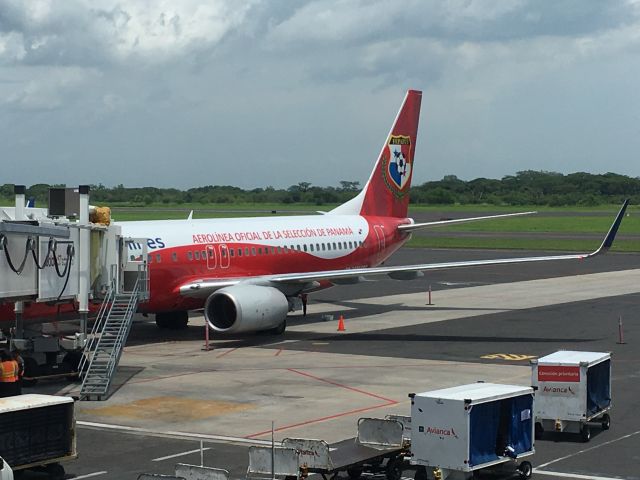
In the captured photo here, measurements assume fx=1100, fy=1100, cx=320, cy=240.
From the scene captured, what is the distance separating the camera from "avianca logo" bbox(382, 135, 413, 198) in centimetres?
5084

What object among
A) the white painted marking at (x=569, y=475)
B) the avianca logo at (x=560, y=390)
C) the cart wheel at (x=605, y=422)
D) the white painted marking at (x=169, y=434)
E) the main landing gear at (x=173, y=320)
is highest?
the avianca logo at (x=560, y=390)

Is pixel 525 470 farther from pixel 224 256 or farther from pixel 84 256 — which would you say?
pixel 224 256

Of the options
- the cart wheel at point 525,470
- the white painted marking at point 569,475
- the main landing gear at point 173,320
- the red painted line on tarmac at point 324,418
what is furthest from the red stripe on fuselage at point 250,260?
the cart wheel at point 525,470

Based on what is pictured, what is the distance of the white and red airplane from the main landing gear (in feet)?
0.15

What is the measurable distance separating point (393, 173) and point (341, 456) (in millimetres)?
32583

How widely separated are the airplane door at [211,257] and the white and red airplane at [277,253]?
36mm

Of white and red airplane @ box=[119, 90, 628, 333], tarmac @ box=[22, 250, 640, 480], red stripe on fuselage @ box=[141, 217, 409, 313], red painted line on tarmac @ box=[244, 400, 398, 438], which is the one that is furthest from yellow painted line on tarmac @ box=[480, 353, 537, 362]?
red stripe on fuselage @ box=[141, 217, 409, 313]

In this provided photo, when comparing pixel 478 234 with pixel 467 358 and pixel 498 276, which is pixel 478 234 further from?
pixel 467 358

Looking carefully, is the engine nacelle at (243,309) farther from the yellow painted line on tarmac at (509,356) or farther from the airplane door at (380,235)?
the airplane door at (380,235)

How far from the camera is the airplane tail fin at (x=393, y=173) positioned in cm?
5066

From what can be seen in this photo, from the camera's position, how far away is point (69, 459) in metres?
19.8

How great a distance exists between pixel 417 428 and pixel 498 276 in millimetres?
47621

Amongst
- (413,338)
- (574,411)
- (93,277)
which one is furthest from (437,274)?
(574,411)

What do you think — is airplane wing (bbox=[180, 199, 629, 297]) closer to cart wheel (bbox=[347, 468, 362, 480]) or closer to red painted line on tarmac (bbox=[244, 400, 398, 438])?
red painted line on tarmac (bbox=[244, 400, 398, 438])
